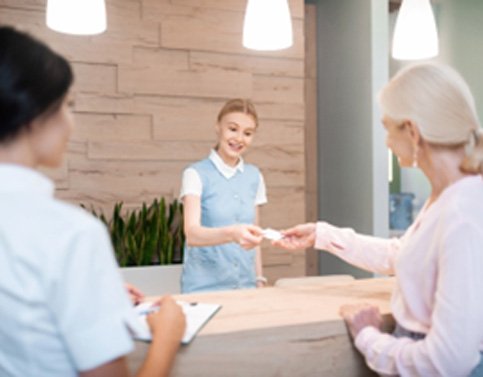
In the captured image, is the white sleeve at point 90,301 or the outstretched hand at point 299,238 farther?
the outstretched hand at point 299,238

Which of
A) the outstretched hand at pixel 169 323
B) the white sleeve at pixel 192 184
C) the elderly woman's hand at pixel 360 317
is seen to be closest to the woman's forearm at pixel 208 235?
the white sleeve at pixel 192 184

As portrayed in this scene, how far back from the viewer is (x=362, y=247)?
2059mm

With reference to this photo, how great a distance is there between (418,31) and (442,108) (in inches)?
64.4

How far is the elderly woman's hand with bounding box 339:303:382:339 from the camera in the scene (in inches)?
63.7

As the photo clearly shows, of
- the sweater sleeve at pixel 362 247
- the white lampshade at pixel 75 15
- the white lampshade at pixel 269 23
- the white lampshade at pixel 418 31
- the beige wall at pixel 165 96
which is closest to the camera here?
the sweater sleeve at pixel 362 247

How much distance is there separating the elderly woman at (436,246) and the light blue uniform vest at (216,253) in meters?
1.16

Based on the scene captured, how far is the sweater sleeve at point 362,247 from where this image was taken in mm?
2025

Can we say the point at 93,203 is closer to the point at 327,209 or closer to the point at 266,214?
the point at 266,214

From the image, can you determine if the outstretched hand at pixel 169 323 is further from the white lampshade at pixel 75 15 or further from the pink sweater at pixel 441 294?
the white lampshade at pixel 75 15

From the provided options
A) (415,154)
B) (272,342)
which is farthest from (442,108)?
(272,342)

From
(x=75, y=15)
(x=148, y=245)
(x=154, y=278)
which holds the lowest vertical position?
(x=154, y=278)

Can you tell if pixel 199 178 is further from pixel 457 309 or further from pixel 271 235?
pixel 457 309

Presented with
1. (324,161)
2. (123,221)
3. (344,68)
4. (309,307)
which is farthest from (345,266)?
(309,307)

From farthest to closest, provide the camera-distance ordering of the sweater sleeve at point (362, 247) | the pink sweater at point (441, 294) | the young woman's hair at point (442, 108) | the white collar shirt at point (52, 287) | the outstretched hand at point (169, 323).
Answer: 1. the sweater sleeve at point (362, 247)
2. the young woman's hair at point (442, 108)
3. the pink sweater at point (441, 294)
4. the outstretched hand at point (169, 323)
5. the white collar shirt at point (52, 287)
